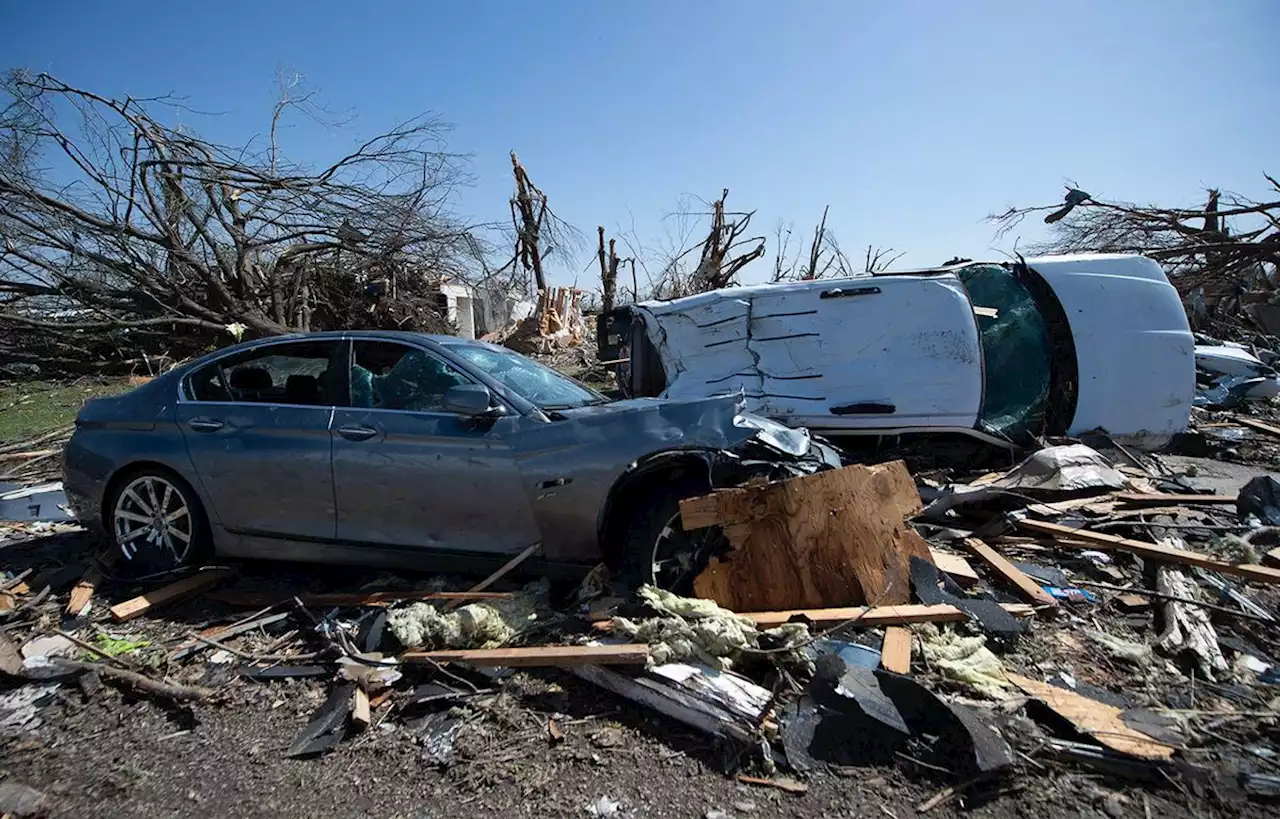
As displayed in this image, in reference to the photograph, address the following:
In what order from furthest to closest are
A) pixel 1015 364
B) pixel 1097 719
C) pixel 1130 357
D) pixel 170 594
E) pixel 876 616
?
pixel 1015 364 < pixel 1130 357 < pixel 170 594 < pixel 876 616 < pixel 1097 719

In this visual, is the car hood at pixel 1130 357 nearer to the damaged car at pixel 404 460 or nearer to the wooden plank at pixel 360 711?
the damaged car at pixel 404 460

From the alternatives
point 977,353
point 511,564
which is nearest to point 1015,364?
point 977,353

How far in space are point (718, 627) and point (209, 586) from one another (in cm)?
328

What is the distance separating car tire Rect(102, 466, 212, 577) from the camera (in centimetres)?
439

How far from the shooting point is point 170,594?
4184 millimetres

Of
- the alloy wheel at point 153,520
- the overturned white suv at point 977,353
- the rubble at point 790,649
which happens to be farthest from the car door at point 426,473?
the overturned white suv at point 977,353

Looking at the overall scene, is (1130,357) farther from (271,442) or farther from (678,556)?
(271,442)

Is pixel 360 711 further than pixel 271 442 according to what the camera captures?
No

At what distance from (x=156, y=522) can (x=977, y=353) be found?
6588 mm

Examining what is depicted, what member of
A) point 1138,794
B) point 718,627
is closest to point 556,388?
point 718,627

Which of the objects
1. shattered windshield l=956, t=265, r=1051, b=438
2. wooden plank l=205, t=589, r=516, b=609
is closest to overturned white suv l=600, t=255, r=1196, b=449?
shattered windshield l=956, t=265, r=1051, b=438

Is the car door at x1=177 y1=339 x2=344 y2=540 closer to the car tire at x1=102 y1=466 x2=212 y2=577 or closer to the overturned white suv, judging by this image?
the car tire at x1=102 y1=466 x2=212 y2=577

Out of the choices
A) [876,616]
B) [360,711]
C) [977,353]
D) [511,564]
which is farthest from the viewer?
[977,353]

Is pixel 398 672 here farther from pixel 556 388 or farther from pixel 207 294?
pixel 207 294
